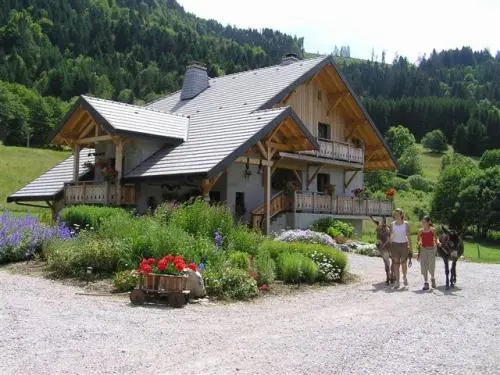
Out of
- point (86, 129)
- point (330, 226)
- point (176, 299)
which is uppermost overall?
point (86, 129)

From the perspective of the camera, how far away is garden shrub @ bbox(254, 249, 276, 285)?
12039mm

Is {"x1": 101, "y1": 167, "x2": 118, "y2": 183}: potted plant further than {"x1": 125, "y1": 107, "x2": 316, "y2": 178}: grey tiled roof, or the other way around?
{"x1": 101, "y1": 167, "x2": 118, "y2": 183}: potted plant

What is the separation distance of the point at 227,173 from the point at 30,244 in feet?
32.4

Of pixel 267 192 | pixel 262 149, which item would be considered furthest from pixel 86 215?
pixel 267 192

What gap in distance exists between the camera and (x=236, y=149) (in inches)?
707

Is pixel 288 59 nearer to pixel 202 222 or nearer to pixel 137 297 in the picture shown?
pixel 202 222

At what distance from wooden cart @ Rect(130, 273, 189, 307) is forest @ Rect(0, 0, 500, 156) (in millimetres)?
78309

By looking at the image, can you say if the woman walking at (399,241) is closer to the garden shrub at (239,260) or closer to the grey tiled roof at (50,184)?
the garden shrub at (239,260)

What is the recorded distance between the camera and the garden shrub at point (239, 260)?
11.9m

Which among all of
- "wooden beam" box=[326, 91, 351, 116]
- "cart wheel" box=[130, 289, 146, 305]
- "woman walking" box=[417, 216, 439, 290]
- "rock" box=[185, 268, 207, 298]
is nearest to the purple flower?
"rock" box=[185, 268, 207, 298]

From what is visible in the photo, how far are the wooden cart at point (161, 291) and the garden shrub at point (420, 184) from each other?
232 ft

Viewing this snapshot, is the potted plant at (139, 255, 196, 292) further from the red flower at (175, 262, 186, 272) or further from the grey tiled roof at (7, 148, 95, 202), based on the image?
the grey tiled roof at (7, 148, 95, 202)

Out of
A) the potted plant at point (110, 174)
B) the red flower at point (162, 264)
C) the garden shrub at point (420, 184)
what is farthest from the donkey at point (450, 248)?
the garden shrub at point (420, 184)

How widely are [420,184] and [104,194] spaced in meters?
63.6
